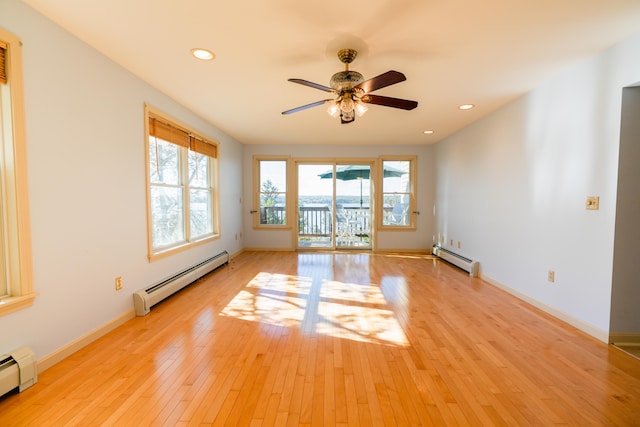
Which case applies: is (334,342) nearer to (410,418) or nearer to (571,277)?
(410,418)

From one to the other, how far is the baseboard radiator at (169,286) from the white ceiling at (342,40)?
2.18 meters

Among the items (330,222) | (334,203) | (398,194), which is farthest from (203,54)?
(398,194)

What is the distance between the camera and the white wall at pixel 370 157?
595cm

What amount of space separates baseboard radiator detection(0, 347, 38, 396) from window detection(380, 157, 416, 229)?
5.46 m

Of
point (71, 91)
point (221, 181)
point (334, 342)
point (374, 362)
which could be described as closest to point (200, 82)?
point (71, 91)

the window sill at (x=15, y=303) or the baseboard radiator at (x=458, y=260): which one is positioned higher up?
the window sill at (x=15, y=303)

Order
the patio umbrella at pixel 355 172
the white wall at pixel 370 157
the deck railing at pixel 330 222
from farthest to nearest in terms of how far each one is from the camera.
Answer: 1. the deck railing at pixel 330 222
2. the patio umbrella at pixel 355 172
3. the white wall at pixel 370 157

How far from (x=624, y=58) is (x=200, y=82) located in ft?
12.0

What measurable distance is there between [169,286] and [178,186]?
1292 mm

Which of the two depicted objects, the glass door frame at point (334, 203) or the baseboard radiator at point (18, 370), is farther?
the glass door frame at point (334, 203)

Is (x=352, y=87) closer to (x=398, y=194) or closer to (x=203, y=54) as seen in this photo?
Answer: (x=203, y=54)

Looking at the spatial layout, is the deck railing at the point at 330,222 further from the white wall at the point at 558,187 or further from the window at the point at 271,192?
the white wall at the point at 558,187

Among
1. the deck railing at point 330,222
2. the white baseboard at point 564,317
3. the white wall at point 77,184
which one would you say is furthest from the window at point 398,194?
the white wall at point 77,184

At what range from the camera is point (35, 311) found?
1745 millimetres
